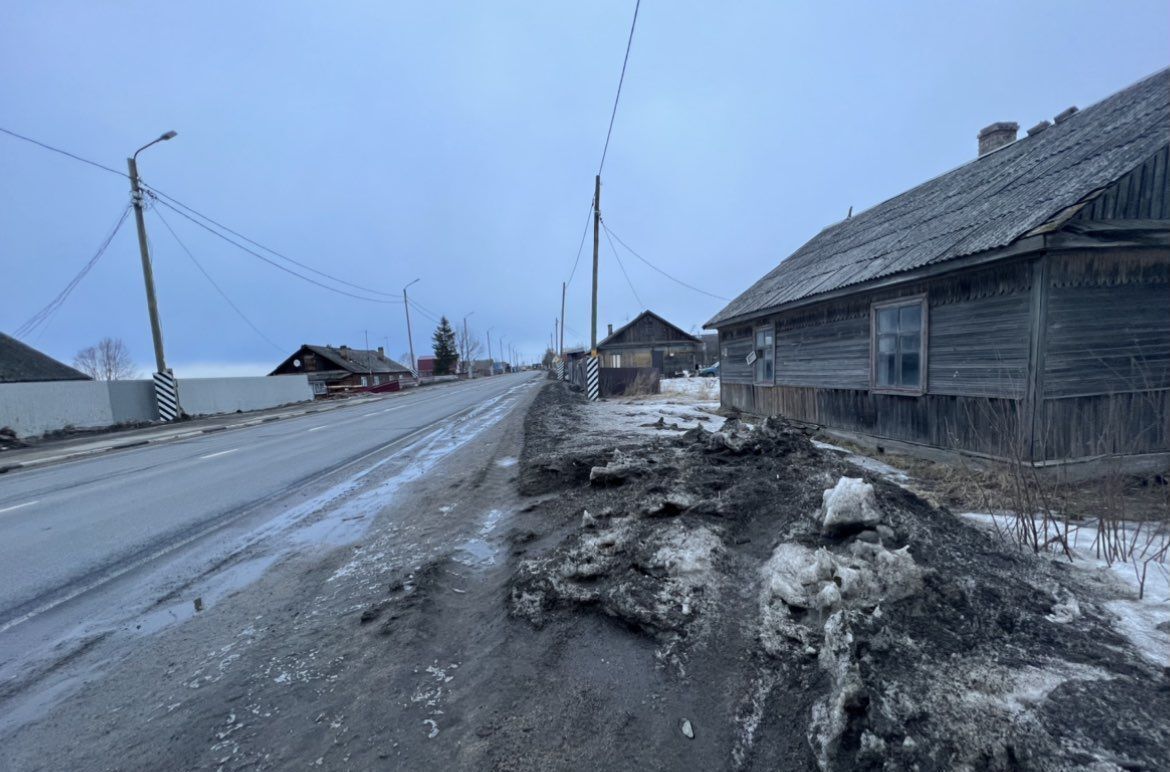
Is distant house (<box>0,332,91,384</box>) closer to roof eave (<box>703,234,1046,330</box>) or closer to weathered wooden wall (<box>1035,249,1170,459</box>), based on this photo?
roof eave (<box>703,234,1046,330</box>)

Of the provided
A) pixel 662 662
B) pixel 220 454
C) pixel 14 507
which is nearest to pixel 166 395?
pixel 220 454

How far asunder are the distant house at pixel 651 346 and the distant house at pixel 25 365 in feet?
110

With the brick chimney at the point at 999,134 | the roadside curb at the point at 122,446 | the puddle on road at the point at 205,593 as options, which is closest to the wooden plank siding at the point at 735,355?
the brick chimney at the point at 999,134

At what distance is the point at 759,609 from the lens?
308cm

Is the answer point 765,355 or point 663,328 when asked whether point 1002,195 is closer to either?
point 765,355

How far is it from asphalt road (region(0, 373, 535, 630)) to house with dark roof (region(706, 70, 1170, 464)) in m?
8.51

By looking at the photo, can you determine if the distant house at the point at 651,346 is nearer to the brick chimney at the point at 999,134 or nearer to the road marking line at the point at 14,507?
the brick chimney at the point at 999,134

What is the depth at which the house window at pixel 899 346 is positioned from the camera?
7.68 m

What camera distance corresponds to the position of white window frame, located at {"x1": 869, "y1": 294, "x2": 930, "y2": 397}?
7.55m

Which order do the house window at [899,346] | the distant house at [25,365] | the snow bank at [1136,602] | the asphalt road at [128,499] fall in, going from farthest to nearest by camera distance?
the distant house at [25,365] < the house window at [899,346] < the asphalt road at [128,499] < the snow bank at [1136,602]

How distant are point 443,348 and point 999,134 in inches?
3014

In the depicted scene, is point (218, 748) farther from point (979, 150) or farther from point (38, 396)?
point (38, 396)

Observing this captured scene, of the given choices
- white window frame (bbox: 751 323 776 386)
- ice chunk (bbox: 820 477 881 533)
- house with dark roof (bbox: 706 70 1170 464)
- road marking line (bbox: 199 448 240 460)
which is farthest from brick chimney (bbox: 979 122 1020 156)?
road marking line (bbox: 199 448 240 460)

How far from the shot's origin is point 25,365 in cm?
2636
